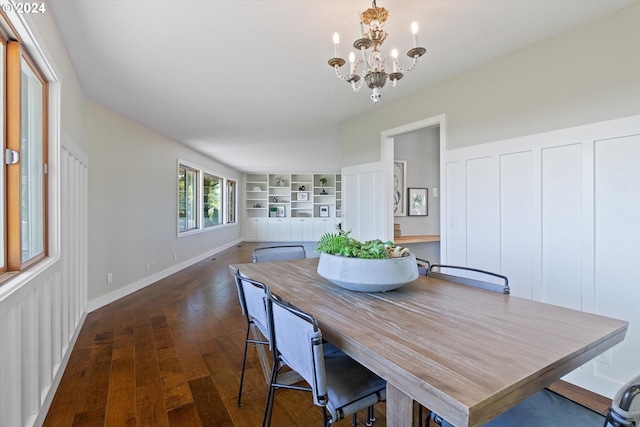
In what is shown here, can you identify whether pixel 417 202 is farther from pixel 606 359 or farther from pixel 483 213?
pixel 606 359

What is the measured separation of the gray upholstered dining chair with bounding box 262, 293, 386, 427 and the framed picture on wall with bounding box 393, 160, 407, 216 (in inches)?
123

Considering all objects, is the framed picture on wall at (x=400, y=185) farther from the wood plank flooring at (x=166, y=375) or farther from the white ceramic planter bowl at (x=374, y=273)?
the white ceramic planter bowl at (x=374, y=273)

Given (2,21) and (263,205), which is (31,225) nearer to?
(2,21)

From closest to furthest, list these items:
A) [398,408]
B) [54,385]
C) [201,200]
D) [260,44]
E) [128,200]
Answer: [398,408] → [54,385] → [260,44] → [128,200] → [201,200]

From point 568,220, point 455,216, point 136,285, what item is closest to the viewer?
point 568,220

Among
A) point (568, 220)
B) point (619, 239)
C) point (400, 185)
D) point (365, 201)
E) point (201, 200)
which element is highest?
point (400, 185)

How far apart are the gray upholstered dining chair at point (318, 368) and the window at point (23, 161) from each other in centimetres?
129

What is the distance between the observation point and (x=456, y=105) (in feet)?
9.23

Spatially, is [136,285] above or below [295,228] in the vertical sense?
below

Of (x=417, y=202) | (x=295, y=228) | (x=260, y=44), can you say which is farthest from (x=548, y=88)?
(x=295, y=228)

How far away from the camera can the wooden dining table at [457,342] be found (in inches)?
28.4

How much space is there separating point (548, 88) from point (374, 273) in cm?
201

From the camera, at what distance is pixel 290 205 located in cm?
1057

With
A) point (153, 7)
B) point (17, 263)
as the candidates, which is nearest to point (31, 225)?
point (17, 263)
